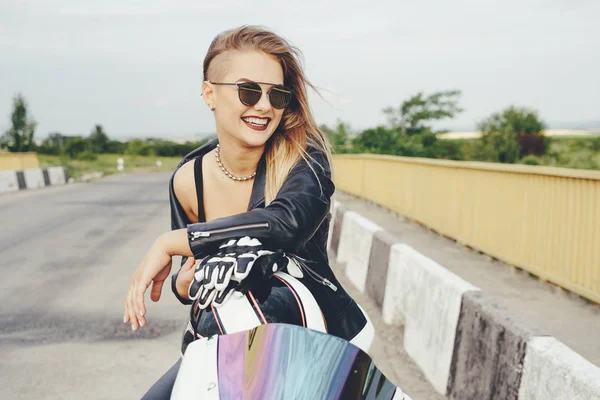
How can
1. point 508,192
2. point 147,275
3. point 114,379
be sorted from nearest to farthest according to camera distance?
point 147,275, point 114,379, point 508,192

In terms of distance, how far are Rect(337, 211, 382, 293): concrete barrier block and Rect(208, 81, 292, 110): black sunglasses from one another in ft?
15.4

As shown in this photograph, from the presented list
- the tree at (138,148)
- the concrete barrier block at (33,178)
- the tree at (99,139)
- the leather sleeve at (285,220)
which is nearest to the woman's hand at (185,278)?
the leather sleeve at (285,220)

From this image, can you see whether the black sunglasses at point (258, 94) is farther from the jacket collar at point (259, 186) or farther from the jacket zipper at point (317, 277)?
the jacket zipper at point (317, 277)

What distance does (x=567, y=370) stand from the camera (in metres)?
2.69

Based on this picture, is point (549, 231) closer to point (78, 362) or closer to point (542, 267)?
point (542, 267)

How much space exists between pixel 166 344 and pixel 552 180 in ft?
13.1

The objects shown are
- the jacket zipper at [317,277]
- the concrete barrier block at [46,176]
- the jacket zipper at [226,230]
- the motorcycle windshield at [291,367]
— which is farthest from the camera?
the concrete barrier block at [46,176]

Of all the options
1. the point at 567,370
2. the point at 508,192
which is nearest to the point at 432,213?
the point at 508,192

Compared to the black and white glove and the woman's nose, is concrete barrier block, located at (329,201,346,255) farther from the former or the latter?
the black and white glove

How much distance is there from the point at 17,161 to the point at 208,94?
1087 inches

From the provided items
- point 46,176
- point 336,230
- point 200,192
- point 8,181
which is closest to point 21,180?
point 8,181

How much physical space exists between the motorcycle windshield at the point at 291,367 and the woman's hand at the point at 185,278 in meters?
0.61

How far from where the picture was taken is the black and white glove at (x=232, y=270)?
63.4 inches

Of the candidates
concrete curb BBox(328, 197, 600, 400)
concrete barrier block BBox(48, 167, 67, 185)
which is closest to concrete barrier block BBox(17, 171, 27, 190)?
concrete barrier block BBox(48, 167, 67, 185)
